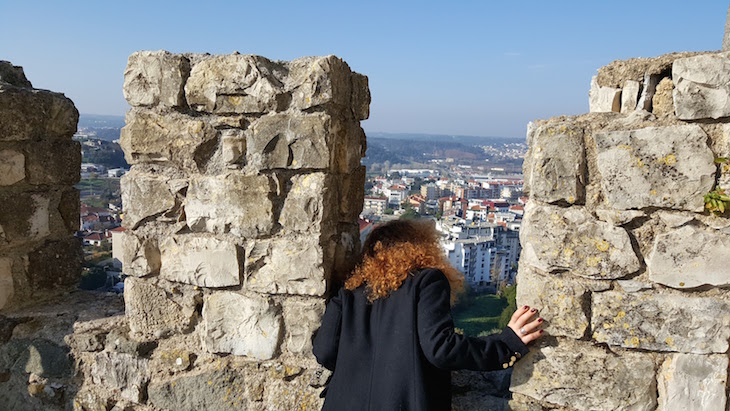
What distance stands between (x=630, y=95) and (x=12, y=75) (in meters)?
2.99

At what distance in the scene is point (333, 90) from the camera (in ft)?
7.37

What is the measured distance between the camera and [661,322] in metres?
1.94

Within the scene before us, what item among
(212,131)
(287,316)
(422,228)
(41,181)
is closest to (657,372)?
(422,228)

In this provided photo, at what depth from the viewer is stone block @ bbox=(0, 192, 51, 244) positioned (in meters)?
2.78

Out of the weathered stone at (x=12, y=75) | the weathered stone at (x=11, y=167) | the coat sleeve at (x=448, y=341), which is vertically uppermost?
the weathered stone at (x=12, y=75)

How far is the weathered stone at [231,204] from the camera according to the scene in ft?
7.61

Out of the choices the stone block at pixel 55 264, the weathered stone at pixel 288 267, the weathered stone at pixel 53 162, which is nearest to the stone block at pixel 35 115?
the weathered stone at pixel 53 162

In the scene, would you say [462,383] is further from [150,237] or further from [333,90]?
[150,237]

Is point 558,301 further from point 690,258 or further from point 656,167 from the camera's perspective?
point 656,167

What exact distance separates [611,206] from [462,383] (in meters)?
0.97

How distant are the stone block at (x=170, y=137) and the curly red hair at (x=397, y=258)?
82 centimetres

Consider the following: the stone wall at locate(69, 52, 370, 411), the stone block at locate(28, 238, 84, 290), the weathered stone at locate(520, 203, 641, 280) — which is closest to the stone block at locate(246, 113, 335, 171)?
the stone wall at locate(69, 52, 370, 411)

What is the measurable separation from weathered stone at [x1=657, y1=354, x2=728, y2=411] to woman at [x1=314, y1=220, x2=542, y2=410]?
472 mm

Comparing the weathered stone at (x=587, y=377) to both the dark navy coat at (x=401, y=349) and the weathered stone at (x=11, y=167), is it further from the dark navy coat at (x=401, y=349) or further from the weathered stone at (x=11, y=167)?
the weathered stone at (x=11, y=167)
